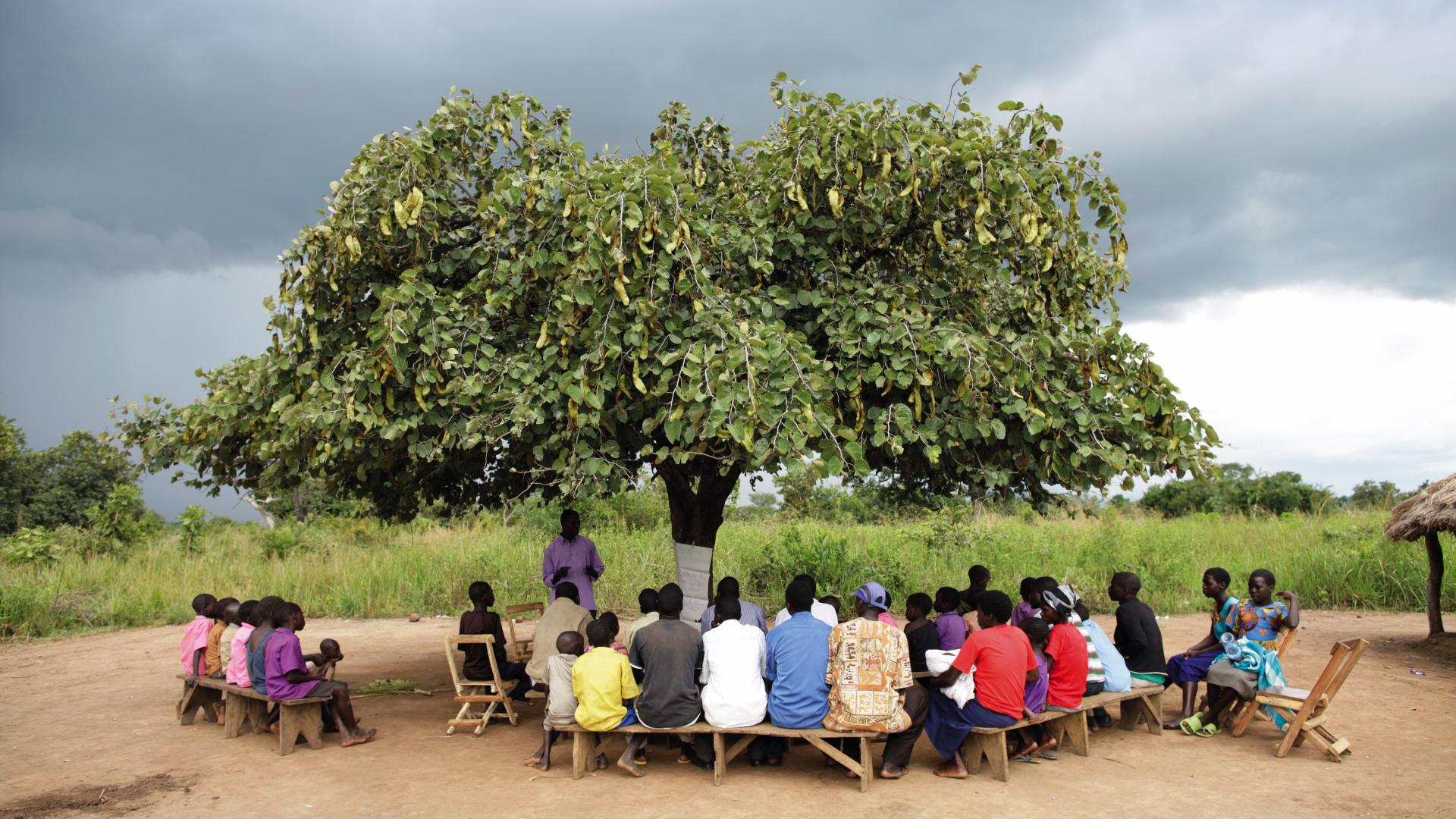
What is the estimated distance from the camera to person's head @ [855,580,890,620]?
6270 mm

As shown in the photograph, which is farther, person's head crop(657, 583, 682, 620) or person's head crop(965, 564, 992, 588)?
person's head crop(965, 564, 992, 588)

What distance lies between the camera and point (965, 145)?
670 centimetres

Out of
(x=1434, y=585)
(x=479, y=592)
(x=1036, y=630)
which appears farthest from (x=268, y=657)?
(x=1434, y=585)

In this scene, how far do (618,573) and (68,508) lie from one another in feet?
70.1

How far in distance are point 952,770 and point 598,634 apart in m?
2.52

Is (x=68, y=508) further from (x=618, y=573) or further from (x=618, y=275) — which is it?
(x=618, y=275)

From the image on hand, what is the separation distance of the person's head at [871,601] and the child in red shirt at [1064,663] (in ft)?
4.03

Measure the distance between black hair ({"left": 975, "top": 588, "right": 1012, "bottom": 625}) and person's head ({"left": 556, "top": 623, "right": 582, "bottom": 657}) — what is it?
100 inches

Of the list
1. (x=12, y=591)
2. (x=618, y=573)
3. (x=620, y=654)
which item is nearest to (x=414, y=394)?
(x=620, y=654)

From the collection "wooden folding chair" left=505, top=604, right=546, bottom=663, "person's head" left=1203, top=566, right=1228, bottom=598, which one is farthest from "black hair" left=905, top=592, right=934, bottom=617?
"wooden folding chair" left=505, top=604, right=546, bottom=663

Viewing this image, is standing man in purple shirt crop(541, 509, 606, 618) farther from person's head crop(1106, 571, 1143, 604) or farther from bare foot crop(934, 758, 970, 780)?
person's head crop(1106, 571, 1143, 604)

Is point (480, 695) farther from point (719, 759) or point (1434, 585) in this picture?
point (1434, 585)

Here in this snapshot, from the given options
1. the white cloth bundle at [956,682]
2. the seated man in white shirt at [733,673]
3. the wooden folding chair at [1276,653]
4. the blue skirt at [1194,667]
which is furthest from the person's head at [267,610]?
the wooden folding chair at [1276,653]

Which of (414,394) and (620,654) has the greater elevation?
(414,394)
